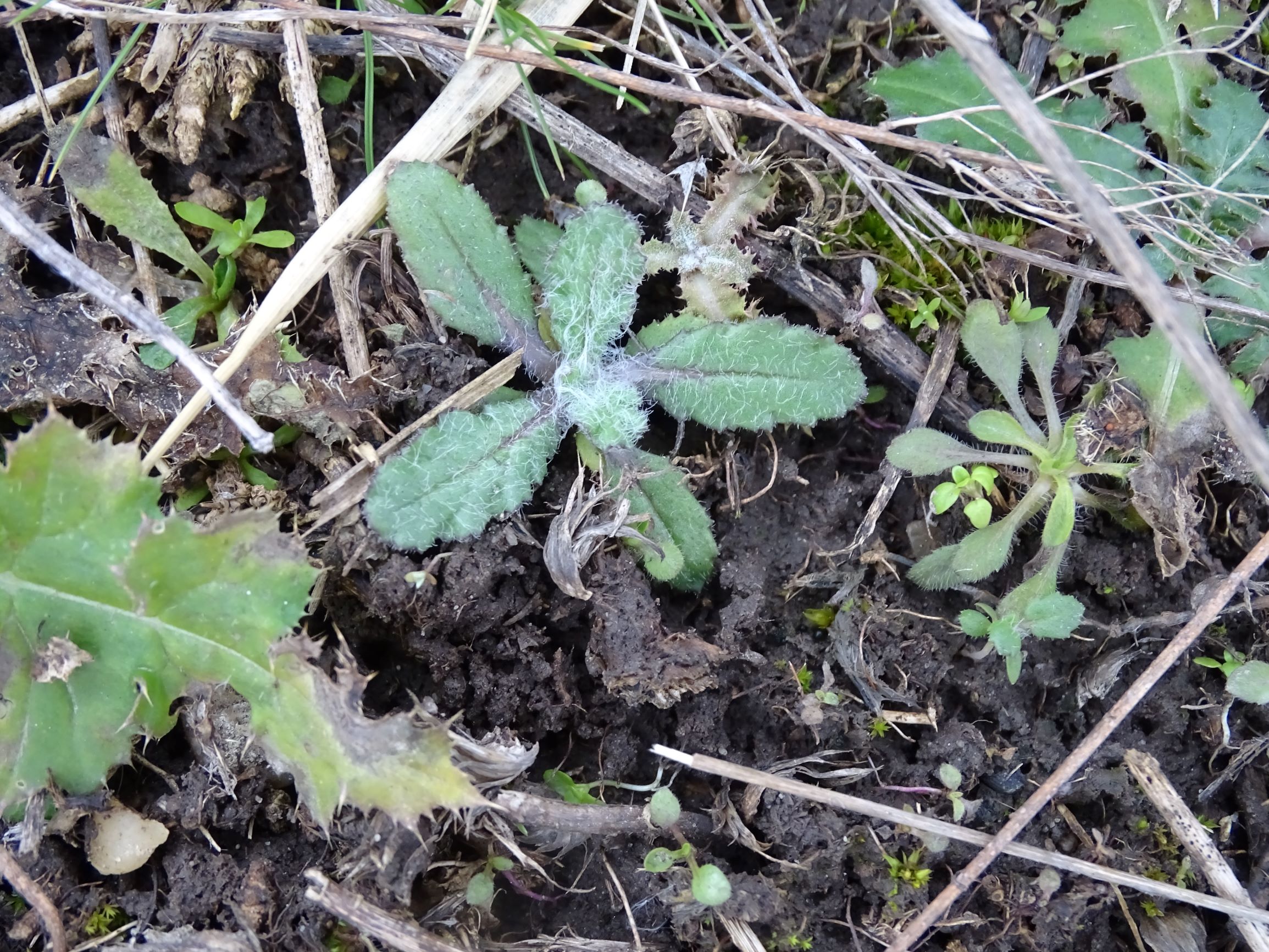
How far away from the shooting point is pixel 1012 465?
7.99ft

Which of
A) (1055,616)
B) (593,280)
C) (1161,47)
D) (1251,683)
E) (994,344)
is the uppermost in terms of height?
(1161,47)

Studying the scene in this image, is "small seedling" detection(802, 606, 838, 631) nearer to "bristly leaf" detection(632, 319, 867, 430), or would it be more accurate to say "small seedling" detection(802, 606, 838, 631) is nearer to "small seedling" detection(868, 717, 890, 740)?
"small seedling" detection(868, 717, 890, 740)

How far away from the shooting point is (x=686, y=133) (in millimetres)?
2426

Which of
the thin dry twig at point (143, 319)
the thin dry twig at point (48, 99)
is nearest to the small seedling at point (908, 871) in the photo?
the thin dry twig at point (143, 319)

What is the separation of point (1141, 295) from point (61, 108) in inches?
102

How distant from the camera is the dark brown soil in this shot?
204 centimetres

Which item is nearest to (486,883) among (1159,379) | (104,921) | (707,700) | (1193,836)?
(707,700)

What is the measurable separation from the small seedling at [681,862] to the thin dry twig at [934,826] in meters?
0.11

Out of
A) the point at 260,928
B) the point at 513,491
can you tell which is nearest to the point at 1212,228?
the point at 513,491

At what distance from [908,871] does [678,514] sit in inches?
39.4

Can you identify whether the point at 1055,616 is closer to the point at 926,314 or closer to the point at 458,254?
the point at 926,314

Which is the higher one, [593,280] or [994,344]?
[593,280]

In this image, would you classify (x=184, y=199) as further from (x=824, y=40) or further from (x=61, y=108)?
(x=824, y=40)

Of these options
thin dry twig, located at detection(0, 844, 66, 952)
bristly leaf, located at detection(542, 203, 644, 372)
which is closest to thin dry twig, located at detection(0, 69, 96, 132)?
bristly leaf, located at detection(542, 203, 644, 372)
